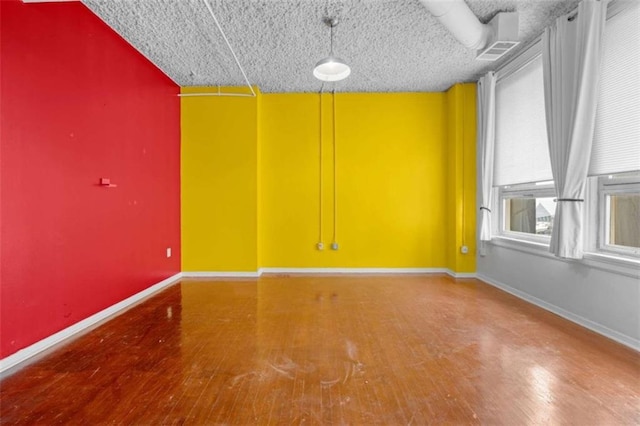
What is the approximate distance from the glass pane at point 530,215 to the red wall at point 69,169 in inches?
196

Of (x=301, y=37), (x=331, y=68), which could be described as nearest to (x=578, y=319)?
(x=331, y=68)

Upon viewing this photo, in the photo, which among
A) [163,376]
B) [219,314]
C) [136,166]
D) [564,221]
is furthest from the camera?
[136,166]

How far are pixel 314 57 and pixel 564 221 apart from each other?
346 cm

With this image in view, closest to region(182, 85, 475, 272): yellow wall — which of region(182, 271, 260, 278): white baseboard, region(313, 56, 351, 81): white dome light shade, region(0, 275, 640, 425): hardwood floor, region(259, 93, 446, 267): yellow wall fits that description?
region(259, 93, 446, 267): yellow wall

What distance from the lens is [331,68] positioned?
10.9 ft

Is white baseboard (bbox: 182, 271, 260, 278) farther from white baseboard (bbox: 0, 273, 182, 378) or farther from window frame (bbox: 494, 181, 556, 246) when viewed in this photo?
window frame (bbox: 494, 181, 556, 246)

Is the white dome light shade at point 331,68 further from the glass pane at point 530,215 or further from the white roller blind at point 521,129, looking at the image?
the glass pane at point 530,215

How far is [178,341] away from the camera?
269cm

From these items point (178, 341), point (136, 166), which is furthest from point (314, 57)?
point (178, 341)

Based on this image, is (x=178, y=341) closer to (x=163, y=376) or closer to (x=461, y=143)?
(x=163, y=376)

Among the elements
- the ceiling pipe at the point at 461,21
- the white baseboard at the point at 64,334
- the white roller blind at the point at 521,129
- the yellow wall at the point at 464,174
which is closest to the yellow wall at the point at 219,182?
the white baseboard at the point at 64,334

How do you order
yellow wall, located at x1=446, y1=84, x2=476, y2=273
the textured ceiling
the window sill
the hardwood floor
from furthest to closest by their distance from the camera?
yellow wall, located at x1=446, y1=84, x2=476, y2=273
the textured ceiling
the window sill
the hardwood floor

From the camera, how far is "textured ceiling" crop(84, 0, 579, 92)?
10.2ft

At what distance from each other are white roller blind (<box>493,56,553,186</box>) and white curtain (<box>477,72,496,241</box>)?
8 centimetres
